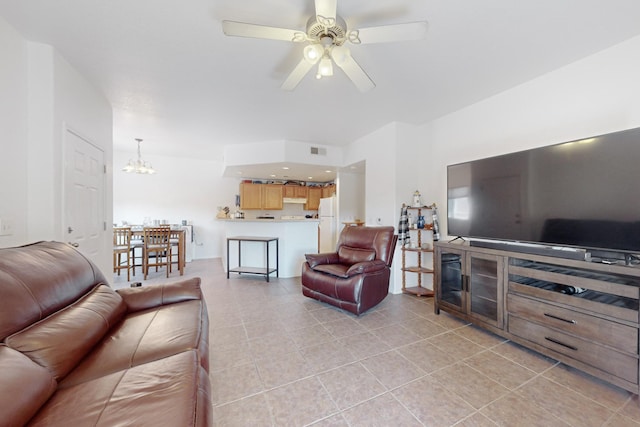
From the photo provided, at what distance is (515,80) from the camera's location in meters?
2.51

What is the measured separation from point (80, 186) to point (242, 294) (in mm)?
2165

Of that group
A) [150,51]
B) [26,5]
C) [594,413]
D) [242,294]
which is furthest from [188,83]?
[594,413]

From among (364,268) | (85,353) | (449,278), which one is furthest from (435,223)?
(85,353)

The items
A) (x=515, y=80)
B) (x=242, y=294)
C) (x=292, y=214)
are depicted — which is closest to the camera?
(x=515, y=80)

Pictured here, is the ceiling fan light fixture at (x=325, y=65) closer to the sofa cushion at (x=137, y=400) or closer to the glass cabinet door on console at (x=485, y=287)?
the sofa cushion at (x=137, y=400)

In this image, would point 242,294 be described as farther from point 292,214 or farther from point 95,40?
point 292,214

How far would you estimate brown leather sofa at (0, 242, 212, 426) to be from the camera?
0.79 metres

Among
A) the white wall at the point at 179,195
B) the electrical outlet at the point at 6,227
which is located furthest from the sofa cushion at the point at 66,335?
the white wall at the point at 179,195

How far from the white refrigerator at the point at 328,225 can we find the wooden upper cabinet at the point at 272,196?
1112 mm

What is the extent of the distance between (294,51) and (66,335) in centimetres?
231

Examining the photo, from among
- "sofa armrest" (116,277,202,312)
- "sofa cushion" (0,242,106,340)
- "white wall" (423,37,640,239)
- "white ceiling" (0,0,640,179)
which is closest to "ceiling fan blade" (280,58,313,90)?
"white ceiling" (0,0,640,179)

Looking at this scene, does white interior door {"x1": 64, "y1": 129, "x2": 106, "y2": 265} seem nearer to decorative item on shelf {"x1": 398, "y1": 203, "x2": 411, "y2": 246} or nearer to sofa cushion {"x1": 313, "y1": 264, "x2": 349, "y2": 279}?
sofa cushion {"x1": 313, "y1": 264, "x2": 349, "y2": 279}

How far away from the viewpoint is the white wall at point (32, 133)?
1781 mm

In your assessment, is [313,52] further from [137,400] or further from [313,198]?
[313,198]
